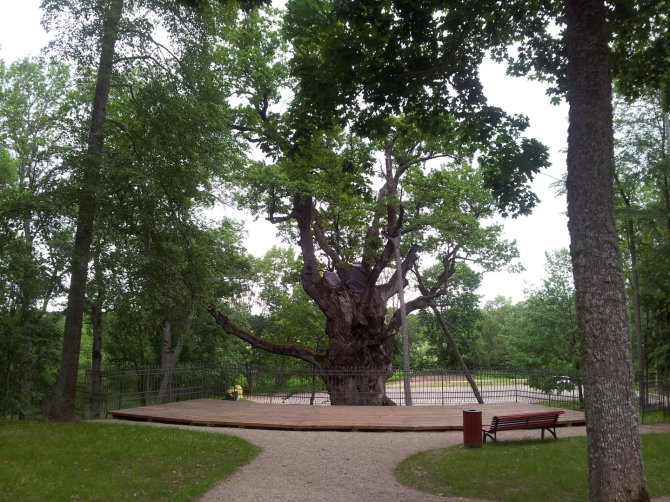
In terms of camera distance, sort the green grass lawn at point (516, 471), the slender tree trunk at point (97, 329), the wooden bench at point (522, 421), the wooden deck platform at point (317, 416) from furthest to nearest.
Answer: the wooden deck platform at point (317, 416)
the slender tree trunk at point (97, 329)
the wooden bench at point (522, 421)
the green grass lawn at point (516, 471)

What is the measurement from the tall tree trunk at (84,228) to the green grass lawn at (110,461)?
132 centimetres

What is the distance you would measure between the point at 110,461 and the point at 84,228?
6.21 metres

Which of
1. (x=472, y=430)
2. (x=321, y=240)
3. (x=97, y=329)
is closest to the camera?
(x=472, y=430)

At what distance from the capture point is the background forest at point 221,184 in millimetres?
10938

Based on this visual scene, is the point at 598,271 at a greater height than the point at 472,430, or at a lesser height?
greater

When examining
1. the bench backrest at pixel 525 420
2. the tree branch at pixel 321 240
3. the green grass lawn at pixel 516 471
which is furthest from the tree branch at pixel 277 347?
the green grass lawn at pixel 516 471

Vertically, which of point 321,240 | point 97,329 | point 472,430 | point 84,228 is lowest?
point 472,430

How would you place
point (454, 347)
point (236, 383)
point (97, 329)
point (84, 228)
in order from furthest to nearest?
point (454, 347) → point (236, 383) → point (97, 329) → point (84, 228)

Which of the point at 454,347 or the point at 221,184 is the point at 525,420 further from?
the point at 454,347

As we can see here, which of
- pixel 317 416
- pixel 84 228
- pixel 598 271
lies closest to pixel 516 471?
A: pixel 598 271

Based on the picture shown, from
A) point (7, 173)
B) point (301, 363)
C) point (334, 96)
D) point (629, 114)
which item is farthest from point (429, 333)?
point (334, 96)

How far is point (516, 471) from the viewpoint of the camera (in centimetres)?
852

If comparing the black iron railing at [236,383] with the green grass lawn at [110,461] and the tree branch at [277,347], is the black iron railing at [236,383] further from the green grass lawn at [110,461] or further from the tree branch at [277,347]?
the green grass lawn at [110,461]

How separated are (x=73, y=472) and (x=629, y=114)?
21205mm
